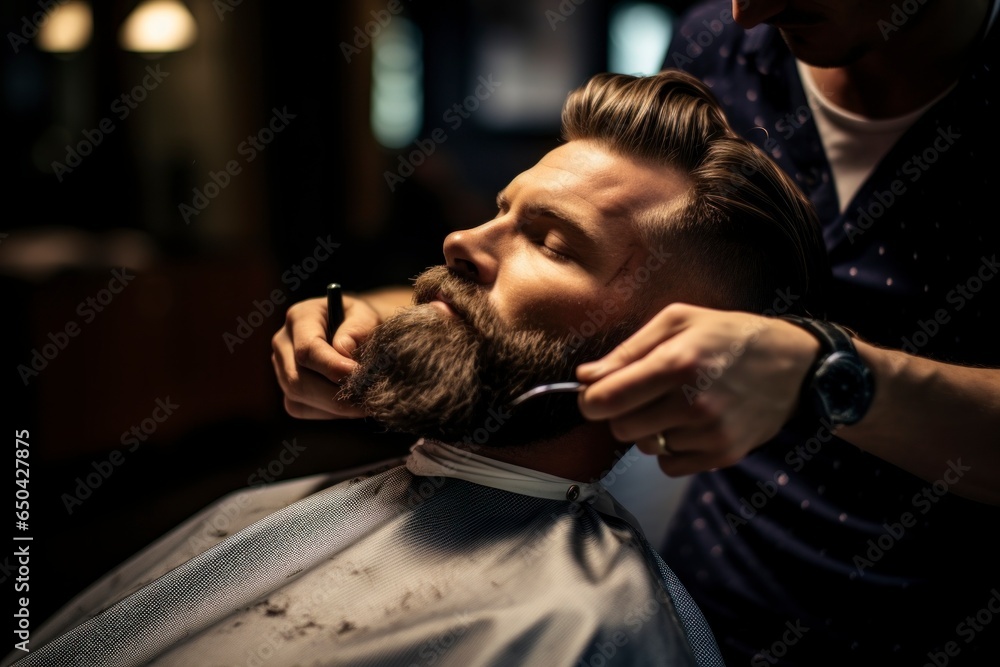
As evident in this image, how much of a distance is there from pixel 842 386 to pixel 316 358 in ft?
2.95

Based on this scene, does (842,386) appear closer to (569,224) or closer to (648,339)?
(648,339)

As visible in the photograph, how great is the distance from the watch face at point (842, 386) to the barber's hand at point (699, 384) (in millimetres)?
27

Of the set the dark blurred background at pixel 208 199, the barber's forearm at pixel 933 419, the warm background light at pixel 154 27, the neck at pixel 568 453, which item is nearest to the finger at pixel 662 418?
the barber's forearm at pixel 933 419

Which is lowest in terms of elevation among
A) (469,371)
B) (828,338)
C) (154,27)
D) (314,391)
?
(314,391)

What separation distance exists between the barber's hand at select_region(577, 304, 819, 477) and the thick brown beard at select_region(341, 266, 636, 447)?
1.01 ft

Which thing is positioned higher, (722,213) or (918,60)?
(918,60)

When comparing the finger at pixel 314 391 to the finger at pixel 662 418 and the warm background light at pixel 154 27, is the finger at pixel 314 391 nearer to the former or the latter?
the finger at pixel 662 418

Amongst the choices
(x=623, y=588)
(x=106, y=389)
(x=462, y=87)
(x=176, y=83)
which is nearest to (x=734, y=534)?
(x=623, y=588)

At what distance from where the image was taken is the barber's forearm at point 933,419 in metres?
1.10

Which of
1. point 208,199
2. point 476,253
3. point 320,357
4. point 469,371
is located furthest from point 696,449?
point 208,199

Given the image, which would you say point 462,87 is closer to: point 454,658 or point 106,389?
point 106,389

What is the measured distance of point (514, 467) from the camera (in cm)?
134

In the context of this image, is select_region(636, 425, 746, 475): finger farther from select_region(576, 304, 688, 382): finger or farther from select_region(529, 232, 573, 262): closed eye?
select_region(529, 232, 573, 262): closed eye

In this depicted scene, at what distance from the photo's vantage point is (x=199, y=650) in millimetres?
1162
